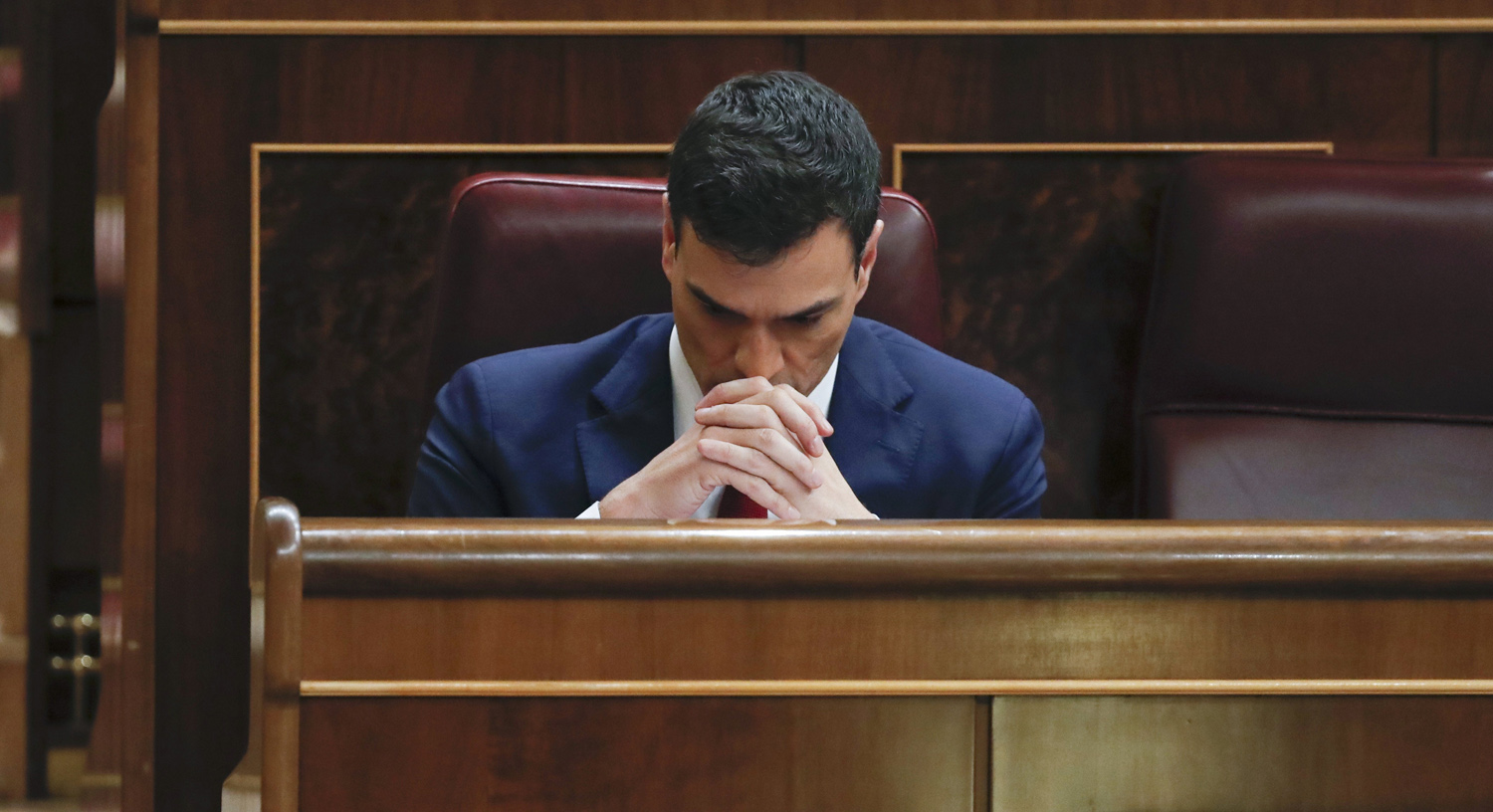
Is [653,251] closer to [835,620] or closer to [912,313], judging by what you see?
[912,313]

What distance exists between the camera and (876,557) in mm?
468

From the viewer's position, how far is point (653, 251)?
3.19 feet

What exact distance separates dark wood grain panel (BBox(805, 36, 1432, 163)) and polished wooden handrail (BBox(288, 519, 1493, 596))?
83 centimetres

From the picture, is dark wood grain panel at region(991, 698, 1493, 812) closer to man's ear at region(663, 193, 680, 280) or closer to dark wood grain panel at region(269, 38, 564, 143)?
man's ear at region(663, 193, 680, 280)

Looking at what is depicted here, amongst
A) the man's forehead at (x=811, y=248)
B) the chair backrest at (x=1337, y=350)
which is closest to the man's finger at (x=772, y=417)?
the man's forehead at (x=811, y=248)

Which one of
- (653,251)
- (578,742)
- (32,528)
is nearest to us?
(578,742)

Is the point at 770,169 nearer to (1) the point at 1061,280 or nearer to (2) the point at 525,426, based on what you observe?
(2) the point at 525,426

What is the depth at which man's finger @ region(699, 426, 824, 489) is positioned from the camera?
28.5 inches

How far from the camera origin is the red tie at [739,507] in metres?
0.80

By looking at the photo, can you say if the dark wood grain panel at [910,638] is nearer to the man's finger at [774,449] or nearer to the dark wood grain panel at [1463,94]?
the man's finger at [774,449]

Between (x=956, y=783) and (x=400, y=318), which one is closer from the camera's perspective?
(x=956, y=783)

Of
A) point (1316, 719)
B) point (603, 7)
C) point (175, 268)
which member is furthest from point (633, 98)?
point (1316, 719)

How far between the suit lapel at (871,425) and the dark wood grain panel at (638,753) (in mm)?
411

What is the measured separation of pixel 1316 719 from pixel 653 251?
0.62 metres
